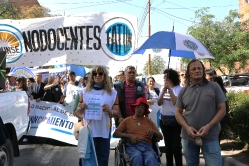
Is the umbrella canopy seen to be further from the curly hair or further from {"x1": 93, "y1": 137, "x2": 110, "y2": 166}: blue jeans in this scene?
{"x1": 93, "y1": 137, "x2": 110, "y2": 166}: blue jeans

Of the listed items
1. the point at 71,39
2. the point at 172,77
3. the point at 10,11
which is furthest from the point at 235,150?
the point at 10,11

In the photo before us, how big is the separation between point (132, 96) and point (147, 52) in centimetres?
172

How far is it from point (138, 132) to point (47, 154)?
137 inches

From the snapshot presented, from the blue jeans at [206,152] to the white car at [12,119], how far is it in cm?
272

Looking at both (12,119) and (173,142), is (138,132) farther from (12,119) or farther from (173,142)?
(12,119)

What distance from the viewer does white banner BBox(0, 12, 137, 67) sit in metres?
7.21

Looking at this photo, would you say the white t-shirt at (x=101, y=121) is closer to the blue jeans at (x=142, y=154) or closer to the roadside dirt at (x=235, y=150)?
the blue jeans at (x=142, y=154)

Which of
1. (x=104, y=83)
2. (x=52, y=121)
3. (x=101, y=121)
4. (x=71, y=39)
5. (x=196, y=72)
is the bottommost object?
(x=52, y=121)

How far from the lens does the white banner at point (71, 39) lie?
7207 mm

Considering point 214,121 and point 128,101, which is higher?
point 128,101

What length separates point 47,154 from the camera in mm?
7727

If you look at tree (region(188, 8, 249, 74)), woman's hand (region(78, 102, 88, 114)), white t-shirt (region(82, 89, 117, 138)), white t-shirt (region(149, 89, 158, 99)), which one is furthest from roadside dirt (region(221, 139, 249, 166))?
tree (region(188, 8, 249, 74))

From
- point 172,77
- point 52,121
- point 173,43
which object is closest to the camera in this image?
point 173,43

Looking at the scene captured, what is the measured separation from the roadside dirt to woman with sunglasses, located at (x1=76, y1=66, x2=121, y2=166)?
9.44 ft
